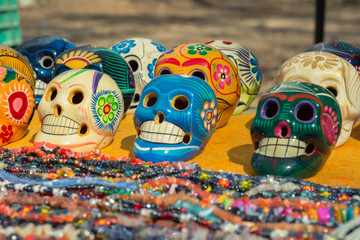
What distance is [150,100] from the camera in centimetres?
289

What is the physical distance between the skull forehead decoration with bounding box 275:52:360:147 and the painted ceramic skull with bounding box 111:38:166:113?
1086mm

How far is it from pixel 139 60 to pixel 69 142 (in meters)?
1.07

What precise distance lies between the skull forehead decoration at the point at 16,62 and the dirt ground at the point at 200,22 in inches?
178

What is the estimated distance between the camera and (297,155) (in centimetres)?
248

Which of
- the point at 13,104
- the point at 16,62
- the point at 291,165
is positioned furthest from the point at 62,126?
the point at 291,165

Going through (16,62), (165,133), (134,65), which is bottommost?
(165,133)

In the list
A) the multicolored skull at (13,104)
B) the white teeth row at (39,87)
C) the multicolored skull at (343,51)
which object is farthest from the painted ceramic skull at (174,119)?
the white teeth row at (39,87)

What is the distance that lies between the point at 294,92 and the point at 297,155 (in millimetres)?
300

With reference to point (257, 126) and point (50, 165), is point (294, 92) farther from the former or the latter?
point (50, 165)

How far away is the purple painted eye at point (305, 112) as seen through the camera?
8.13 ft

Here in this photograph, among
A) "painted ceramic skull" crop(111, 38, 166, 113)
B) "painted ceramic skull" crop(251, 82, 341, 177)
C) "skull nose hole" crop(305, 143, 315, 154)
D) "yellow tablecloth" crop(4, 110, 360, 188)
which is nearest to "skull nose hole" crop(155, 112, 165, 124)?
"yellow tablecloth" crop(4, 110, 360, 188)

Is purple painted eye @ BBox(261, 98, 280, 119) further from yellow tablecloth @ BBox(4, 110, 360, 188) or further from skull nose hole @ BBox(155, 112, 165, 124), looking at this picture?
skull nose hole @ BBox(155, 112, 165, 124)

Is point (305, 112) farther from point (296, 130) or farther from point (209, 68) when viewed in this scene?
point (209, 68)

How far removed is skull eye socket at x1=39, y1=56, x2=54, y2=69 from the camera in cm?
374
